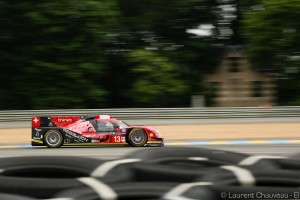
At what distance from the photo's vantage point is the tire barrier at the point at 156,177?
312cm

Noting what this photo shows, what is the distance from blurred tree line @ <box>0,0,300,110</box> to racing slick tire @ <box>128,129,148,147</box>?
60.6 feet

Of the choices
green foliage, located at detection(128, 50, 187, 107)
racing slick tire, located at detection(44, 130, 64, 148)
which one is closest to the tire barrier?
racing slick tire, located at detection(44, 130, 64, 148)

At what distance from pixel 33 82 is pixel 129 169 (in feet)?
98.2

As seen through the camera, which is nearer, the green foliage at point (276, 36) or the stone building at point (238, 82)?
the green foliage at point (276, 36)

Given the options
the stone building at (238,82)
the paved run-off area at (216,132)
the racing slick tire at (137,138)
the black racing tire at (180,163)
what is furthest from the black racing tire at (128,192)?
the stone building at (238,82)

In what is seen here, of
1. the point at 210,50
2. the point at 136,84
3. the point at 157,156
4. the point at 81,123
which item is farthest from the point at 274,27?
the point at 157,156

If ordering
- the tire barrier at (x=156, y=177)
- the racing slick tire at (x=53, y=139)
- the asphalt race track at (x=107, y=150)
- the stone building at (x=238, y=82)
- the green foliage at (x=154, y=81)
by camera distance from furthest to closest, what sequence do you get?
the stone building at (x=238, y=82), the green foliage at (x=154, y=81), the racing slick tire at (x=53, y=139), the asphalt race track at (x=107, y=150), the tire barrier at (x=156, y=177)

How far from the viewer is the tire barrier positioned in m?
3.12

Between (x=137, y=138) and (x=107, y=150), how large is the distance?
1.06 meters

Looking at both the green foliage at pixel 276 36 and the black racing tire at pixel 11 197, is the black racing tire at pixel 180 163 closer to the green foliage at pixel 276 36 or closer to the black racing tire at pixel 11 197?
the black racing tire at pixel 11 197

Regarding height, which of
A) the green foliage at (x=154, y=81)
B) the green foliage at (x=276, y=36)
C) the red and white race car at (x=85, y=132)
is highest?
the green foliage at (x=276, y=36)

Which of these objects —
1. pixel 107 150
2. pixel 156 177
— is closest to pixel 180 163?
pixel 156 177

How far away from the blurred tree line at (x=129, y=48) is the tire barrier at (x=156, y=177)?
28561 mm

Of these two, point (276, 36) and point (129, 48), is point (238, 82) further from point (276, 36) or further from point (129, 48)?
point (129, 48)
